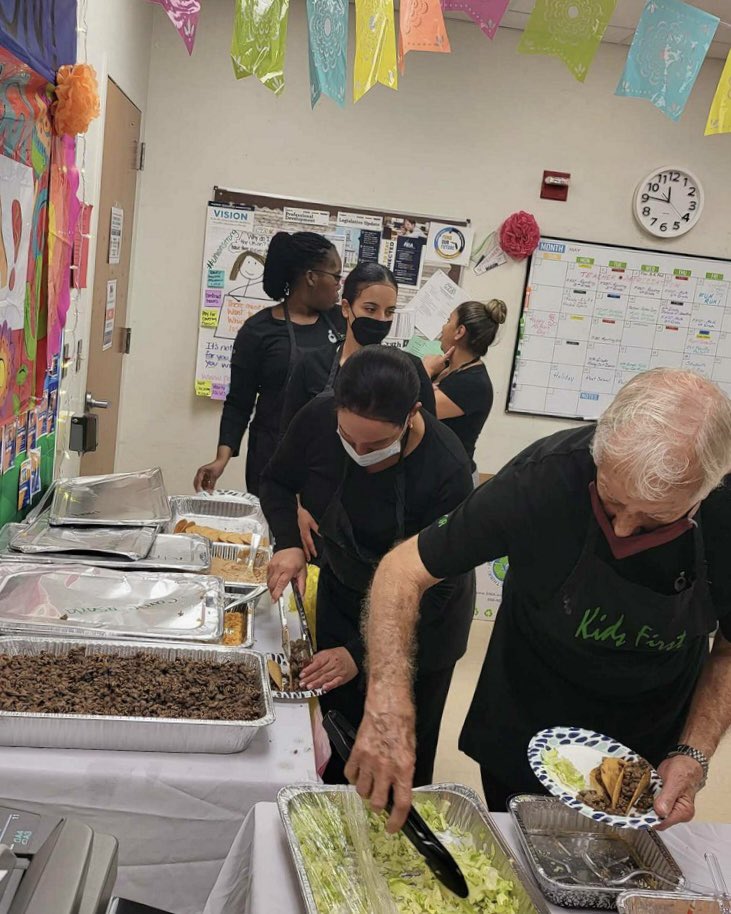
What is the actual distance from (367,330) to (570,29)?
1.01 metres

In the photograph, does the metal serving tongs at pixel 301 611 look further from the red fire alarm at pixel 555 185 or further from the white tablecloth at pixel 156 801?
the red fire alarm at pixel 555 185

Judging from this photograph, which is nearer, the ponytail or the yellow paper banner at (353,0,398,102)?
the yellow paper banner at (353,0,398,102)

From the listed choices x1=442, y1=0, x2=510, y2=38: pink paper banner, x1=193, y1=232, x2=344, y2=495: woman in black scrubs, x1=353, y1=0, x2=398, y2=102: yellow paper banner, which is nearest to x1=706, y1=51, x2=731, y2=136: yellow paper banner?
x1=442, y1=0, x2=510, y2=38: pink paper banner

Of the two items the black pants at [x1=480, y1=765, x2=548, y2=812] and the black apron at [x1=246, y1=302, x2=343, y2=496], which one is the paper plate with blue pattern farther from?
the black apron at [x1=246, y1=302, x2=343, y2=496]

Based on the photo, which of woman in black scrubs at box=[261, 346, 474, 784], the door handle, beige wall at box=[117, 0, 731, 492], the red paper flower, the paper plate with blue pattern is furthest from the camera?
the red paper flower

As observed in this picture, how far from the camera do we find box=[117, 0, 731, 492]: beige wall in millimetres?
3920

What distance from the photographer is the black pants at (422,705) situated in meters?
2.07

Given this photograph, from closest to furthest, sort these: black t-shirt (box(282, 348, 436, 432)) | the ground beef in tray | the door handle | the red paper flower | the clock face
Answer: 1. the ground beef in tray
2. black t-shirt (box(282, 348, 436, 432))
3. the door handle
4. the red paper flower
5. the clock face

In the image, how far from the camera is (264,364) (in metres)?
3.12

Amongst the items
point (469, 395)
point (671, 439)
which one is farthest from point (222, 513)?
point (671, 439)

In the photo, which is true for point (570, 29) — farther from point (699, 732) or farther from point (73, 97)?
point (699, 732)

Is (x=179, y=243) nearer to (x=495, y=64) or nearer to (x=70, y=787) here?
(x=495, y=64)

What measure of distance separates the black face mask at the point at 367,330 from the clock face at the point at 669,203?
228 centimetres

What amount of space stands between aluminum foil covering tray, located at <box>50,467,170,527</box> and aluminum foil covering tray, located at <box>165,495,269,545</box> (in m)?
0.11
